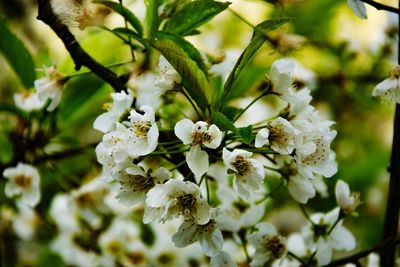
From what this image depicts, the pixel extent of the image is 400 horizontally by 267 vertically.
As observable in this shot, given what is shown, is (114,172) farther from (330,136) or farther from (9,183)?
(9,183)

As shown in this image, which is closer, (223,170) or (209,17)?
(209,17)

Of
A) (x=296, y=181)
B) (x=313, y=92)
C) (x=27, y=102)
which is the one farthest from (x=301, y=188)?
(x=313, y=92)

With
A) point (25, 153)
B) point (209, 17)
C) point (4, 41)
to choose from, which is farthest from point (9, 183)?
point (209, 17)

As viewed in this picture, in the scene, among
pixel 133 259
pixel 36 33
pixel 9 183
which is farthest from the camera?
pixel 36 33

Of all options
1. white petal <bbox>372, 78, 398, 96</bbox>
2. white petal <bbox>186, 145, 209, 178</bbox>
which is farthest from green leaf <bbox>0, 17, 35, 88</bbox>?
white petal <bbox>372, 78, 398, 96</bbox>

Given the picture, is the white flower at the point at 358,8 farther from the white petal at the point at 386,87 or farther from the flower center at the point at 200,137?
the flower center at the point at 200,137

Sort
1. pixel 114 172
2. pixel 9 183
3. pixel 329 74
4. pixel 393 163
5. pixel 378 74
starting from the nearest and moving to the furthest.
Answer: pixel 114 172, pixel 393 163, pixel 9 183, pixel 378 74, pixel 329 74

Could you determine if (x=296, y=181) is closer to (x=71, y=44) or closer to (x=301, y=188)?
(x=301, y=188)
